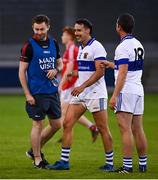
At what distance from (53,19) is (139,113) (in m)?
20.3

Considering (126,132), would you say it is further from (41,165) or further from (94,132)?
(94,132)

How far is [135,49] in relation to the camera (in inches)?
462

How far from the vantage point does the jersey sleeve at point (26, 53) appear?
12352mm

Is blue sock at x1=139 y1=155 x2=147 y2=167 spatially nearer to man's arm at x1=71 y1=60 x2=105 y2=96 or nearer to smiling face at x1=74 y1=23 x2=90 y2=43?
man's arm at x1=71 y1=60 x2=105 y2=96

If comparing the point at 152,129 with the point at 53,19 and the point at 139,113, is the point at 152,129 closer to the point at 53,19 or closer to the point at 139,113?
the point at 139,113

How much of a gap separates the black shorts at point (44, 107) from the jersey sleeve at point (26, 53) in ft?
1.83

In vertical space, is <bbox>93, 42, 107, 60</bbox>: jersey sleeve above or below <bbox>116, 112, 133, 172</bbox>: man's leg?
above

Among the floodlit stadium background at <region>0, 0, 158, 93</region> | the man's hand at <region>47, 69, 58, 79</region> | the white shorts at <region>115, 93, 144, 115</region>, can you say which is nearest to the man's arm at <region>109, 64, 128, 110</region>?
the white shorts at <region>115, 93, 144, 115</region>

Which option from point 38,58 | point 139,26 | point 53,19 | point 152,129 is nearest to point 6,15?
point 53,19

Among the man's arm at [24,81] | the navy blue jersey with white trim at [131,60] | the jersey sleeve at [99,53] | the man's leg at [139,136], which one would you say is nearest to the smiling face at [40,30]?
the man's arm at [24,81]

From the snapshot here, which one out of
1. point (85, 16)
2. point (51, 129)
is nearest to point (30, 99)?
point (51, 129)

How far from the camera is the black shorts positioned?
12.4 metres

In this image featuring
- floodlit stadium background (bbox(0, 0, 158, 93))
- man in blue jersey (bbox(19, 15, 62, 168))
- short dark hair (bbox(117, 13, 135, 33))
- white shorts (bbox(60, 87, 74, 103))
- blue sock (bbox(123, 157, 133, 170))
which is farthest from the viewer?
floodlit stadium background (bbox(0, 0, 158, 93))

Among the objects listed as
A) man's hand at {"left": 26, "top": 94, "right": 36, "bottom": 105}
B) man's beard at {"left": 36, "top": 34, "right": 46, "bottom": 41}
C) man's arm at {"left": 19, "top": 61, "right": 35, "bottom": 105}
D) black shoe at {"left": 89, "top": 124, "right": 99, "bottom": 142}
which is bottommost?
black shoe at {"left": 89, "top": 124, "right": 99, "bottom": 142}
